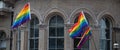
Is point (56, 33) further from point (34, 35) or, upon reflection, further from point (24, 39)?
point (24, 39)

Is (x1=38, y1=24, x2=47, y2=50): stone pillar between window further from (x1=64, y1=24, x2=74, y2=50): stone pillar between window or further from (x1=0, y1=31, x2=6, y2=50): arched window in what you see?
(x1=0, y1=31, x2=6, y2=50): arched window

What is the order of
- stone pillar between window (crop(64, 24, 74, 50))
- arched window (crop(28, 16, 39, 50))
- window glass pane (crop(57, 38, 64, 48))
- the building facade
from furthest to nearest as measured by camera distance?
1. arched window (crop(28, 16, 39, 50))
2. window glass pane (crop(57, 38, 64, 48))
3. the building facade
4. stone pillar between window (crop(64, 24, 74, 50))

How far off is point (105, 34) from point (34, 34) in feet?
17.6

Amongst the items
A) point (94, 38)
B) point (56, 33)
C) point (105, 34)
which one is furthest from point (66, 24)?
point (105, 34)

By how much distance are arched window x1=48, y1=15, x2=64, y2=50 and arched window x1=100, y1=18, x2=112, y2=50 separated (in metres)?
2.95

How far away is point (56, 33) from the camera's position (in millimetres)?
28109

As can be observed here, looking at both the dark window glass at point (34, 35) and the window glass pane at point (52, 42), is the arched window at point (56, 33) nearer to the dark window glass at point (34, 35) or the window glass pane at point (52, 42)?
the window glass pane at point (52, 42)

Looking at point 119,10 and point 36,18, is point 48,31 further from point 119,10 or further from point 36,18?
point 119,10

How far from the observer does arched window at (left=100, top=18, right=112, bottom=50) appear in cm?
2827

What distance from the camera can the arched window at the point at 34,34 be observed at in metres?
28.5

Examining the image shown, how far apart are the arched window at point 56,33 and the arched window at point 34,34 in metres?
1.12

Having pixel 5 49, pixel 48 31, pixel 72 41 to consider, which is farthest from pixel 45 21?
pixel 5 49

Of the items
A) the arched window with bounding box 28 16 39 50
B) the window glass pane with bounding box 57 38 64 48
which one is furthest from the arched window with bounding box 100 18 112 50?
the arched window with bounding box 28 16 39 50

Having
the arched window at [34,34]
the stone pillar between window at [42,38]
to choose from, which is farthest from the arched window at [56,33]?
the arched window at [34,34]
